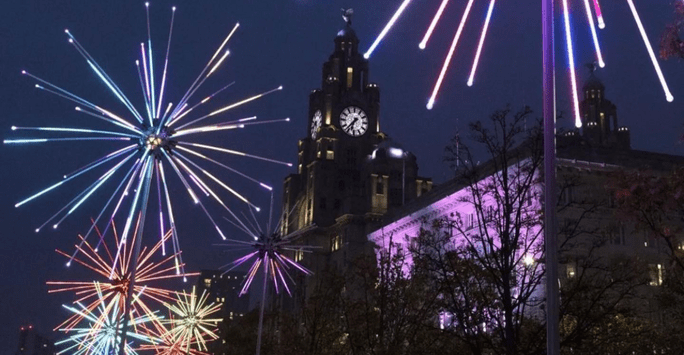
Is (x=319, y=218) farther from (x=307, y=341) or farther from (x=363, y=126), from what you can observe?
(x=307, y=341)

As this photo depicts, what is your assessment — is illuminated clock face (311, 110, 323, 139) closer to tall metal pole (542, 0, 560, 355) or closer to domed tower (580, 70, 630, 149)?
domed tower (580, 70, 630, 149)

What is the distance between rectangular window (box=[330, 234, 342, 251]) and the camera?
411 feet

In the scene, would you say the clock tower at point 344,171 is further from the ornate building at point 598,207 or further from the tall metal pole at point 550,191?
the tall metal pole at point 550,191

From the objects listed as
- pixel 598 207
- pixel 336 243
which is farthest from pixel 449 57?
pixel 336 243

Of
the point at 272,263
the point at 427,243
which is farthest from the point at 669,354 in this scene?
the point at 272,263

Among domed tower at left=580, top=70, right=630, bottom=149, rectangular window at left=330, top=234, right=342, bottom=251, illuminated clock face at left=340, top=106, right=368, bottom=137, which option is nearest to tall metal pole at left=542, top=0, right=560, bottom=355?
rectangular window at left=330, top=234, right=342, bottom=251

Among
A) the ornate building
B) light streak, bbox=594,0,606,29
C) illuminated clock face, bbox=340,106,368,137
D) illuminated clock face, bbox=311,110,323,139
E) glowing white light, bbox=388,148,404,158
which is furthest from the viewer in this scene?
illuminated clock face, bbox=311,110,323,139

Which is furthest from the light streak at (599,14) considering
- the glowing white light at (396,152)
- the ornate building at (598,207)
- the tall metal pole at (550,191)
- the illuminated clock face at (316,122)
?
the illuminated clock face at (316,122)

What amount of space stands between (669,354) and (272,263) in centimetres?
3365

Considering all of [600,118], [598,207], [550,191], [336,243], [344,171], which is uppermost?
[600,118]

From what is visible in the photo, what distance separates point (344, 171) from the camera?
144m

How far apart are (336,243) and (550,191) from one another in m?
110

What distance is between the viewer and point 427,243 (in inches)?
1190

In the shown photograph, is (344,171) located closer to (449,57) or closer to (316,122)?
Result: (316,122)
